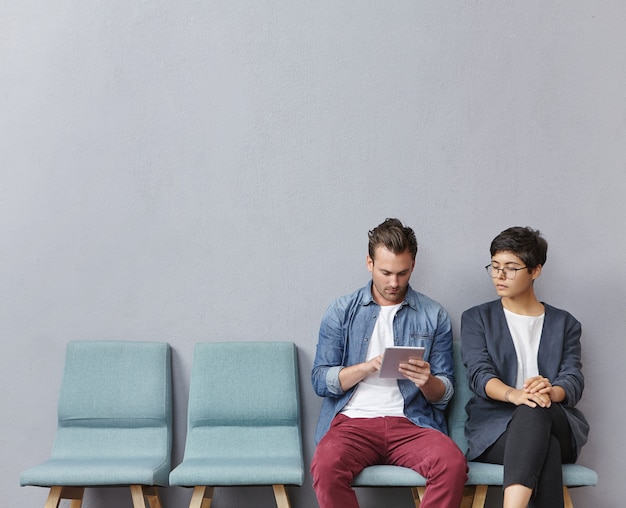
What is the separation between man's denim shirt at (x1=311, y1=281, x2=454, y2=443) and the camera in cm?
308

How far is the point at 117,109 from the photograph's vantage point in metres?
3.45

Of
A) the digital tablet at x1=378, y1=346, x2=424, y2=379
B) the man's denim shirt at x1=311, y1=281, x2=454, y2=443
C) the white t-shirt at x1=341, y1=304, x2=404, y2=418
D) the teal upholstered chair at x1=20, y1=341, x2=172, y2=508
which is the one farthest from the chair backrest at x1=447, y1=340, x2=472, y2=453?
the teal upholstered chair at x1=20, y1=341, x2=172, y2=508

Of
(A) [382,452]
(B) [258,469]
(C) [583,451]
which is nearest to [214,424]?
(B) [258,469]

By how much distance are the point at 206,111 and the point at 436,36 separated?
106 cm

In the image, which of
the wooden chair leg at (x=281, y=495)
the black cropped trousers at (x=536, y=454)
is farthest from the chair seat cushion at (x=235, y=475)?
the black cropped trousers at (x=536, y=454)

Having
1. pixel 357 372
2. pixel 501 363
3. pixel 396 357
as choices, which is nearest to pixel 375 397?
pixel 357 372

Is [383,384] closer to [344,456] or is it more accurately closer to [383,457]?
[383,457]

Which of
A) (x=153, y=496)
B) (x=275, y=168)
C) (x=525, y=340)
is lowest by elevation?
(x=153, y=496)

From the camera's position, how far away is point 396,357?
112 inches

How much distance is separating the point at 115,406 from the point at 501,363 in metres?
1.59

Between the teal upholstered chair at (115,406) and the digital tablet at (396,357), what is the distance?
38.2 inches

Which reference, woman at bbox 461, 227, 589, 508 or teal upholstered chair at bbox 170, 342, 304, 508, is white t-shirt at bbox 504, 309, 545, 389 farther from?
teal upholstered chair at bbox 170, 342, 304, 508

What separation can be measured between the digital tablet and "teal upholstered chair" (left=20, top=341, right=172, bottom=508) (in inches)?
38.2

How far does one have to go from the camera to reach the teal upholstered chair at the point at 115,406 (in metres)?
3.22
